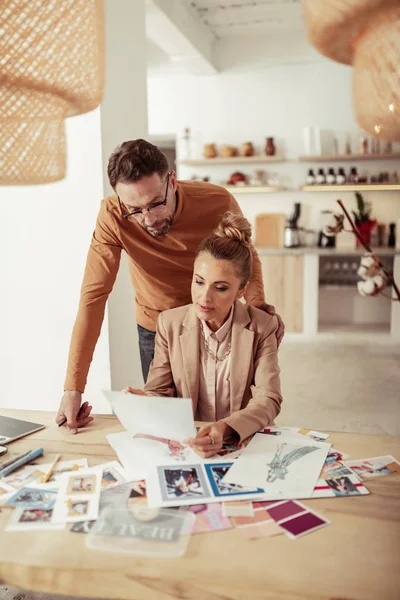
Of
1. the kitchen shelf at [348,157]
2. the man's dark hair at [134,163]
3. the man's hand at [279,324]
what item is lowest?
the man's hand at [279,324]

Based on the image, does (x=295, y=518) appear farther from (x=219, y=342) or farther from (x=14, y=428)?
(x=14, y=428)

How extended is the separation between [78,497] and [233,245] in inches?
35.7

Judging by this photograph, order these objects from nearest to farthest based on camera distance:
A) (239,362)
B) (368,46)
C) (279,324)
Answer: (368,46)
(239,362)
(279,324)

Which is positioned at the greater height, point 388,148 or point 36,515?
point 388,148

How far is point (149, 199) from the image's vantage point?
1.77 meters

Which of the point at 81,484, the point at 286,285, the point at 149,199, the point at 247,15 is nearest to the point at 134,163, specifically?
the point at 149,199

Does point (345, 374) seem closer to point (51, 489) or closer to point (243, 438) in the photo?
point (243, 438)

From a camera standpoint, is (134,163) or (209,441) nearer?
(209,441)

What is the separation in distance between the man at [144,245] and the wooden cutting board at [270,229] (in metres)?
4.02

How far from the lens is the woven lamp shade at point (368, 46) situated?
0.65 meters

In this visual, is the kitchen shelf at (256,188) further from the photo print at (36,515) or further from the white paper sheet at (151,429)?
the photo print at (36,515)

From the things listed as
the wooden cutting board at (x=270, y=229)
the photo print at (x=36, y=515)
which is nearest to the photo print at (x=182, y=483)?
the photo print at (x=36, y=515)

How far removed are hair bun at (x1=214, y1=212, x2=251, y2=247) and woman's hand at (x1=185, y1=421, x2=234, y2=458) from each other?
0.64 meters

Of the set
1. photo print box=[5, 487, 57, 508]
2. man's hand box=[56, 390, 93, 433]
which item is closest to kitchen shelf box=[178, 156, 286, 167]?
man's hand box=[56, 390, 93, 433]
